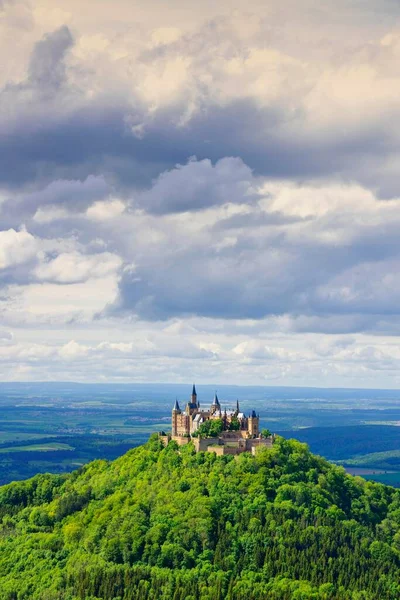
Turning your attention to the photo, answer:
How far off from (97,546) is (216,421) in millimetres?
36602

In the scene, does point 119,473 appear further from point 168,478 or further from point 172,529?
point 172,529

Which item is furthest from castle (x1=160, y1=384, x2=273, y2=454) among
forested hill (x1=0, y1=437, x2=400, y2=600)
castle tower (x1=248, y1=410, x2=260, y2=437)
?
forested hill (x1=0, y1=437, x2=400, y2=600)

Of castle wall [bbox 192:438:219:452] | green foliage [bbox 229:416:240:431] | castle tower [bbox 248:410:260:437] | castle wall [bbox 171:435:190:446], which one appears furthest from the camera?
green foliage [bbox 229:416:240:431]

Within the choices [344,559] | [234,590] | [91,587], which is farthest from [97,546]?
[344,559]

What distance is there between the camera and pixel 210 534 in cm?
14625

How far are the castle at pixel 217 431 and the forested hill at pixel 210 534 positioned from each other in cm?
324

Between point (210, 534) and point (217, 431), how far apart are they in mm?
30201

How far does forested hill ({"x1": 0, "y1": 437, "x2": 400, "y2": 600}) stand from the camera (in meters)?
136

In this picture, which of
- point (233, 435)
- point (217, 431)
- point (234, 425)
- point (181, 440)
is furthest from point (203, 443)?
point (234, 425)

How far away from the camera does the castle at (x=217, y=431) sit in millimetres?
170125

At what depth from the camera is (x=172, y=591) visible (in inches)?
5271

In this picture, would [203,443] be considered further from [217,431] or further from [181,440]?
[181,440]

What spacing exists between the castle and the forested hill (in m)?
3.24

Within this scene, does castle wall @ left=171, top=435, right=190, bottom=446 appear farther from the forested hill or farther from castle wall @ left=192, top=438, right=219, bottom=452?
castle wall @ left=192, top=438, right=219, bottom=452
